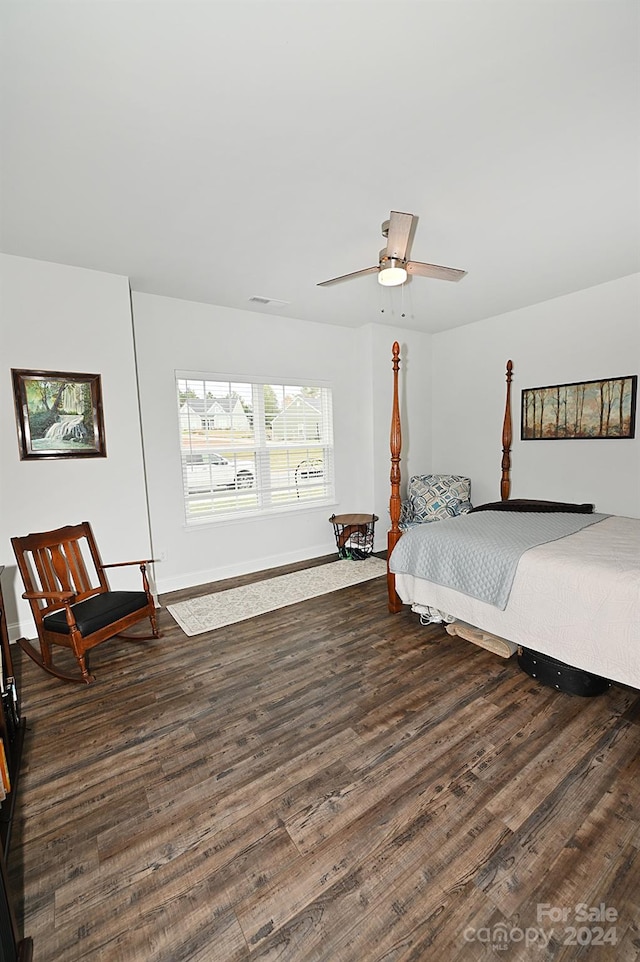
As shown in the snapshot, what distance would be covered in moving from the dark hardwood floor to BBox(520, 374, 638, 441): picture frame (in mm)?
2582

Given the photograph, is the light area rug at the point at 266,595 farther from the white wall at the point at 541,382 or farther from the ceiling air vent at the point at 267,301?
the ceiling air vent at the point at 267,301

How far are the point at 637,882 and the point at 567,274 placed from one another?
13.2 feet

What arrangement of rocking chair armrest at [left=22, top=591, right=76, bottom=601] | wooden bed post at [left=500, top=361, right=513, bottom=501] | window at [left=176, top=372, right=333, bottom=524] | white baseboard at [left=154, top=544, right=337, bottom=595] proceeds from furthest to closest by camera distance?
1. wooden bed post at [left=500, top=361, right=513, bottom=501]
2. window at [left=176, top=372, right=333, bottom=524]
3. white baseboard at [left=154, top=544, right=337, bottom=595]
4. rocking chair armrest at [left=22, top=591, right=76, bottom=601]

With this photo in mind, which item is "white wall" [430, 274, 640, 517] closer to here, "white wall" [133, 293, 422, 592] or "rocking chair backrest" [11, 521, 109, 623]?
"white wall" [133, 293, 422, 592]

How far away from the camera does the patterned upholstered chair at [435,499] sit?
15.3 feet

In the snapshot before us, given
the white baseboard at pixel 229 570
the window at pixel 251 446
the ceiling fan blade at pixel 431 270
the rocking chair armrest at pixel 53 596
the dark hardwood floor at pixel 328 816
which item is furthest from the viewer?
the window at pixel 251 446

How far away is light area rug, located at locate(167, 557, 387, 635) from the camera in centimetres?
334

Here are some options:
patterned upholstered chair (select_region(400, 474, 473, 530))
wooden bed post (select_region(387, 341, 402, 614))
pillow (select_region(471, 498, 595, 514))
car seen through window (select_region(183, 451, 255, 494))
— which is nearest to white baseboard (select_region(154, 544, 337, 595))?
car seen through window (select_region(183, 451, 255, 494))

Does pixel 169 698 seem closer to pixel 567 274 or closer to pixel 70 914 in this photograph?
pixel 70 914

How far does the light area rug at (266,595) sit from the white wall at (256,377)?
0.44 metres

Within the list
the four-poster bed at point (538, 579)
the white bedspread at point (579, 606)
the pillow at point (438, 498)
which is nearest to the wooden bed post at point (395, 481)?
the four-poster bed at point (538, 579)

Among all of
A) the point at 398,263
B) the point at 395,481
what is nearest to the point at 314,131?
the point at 398,263

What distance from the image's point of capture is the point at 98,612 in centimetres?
261

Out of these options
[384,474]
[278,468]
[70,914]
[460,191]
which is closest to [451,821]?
[70,914]
